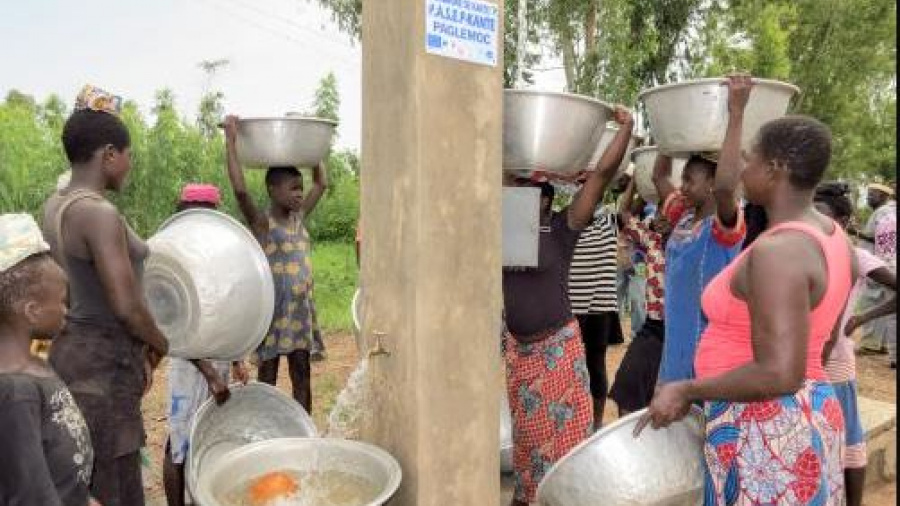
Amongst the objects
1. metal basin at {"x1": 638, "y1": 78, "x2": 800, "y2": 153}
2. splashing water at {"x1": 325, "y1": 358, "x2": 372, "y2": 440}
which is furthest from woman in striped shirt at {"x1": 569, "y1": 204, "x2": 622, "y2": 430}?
splashing water at {"x1": 325, "y1": 358, "x2": 372, "y2": 440}

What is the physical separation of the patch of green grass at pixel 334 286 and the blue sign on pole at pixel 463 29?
6.40 m

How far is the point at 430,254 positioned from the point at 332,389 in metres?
4.41

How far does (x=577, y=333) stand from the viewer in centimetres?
328

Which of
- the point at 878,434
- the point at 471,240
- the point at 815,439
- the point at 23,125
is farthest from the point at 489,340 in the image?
the point at 23,125

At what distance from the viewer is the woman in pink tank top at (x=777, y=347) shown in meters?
1.87

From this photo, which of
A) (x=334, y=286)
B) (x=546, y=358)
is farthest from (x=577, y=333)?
(x=334, y=286)

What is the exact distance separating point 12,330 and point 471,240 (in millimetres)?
1166

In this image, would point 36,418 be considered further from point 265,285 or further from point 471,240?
point 265,285

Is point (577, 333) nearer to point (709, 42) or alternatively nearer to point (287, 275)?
point (287, 275)

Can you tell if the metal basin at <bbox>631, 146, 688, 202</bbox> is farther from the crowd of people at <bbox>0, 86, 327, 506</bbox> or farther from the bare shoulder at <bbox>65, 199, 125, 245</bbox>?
the bare shoulder at <bbox>65, 199, 125, 245</bbox>

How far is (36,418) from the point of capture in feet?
5.34

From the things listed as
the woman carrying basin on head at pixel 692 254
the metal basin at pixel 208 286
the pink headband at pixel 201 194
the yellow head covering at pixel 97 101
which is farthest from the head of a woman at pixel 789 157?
the pink headband at pixel 201 194

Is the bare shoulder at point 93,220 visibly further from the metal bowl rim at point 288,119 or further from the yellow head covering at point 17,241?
the metal bowl rim at point 288,119

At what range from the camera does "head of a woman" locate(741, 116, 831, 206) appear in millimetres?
1970
